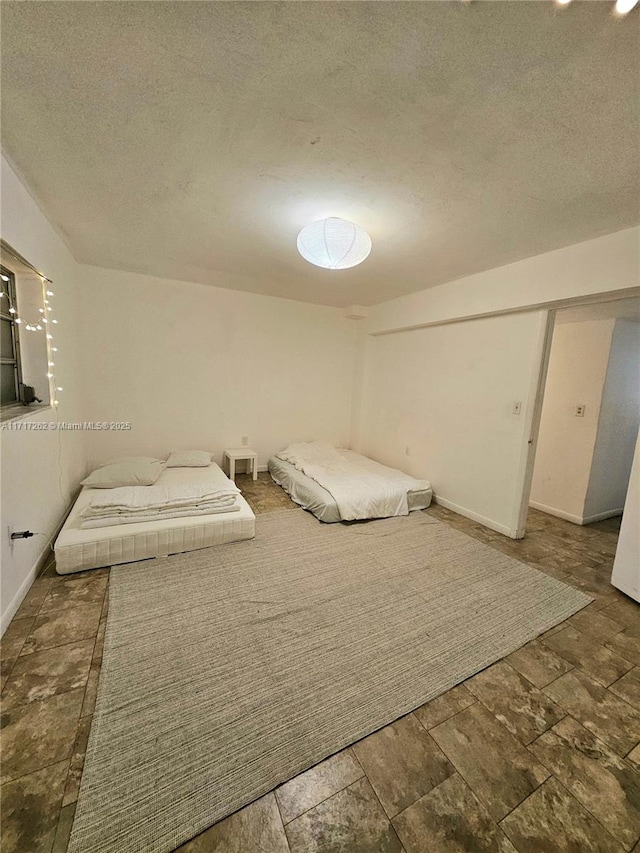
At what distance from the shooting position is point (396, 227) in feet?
7.32

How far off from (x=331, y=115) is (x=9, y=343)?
7.91 ft

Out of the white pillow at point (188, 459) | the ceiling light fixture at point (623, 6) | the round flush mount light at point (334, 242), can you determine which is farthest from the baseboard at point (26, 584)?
the ceiling light fixture at point (623, 6)

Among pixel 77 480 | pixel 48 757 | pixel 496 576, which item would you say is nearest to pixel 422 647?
pixel 496 576

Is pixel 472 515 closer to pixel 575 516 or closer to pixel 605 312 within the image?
pixel 575 516

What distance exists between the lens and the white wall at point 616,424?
3.30 m

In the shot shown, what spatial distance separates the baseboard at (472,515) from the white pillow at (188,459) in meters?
2.76

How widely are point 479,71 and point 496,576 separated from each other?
9.00 ft

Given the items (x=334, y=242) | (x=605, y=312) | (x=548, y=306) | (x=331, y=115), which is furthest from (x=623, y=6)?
(x=605, y=312)

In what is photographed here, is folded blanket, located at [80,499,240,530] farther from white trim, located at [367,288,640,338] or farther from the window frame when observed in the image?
white trim, located at [367,288,640,338]

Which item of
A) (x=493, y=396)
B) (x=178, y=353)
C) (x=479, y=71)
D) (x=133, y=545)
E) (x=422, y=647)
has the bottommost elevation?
(x=422, y=647)

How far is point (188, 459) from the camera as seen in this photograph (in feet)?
12.2

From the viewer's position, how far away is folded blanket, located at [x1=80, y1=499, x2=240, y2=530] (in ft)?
7.49

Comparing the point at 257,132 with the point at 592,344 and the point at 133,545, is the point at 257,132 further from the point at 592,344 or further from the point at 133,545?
the point at 592,344

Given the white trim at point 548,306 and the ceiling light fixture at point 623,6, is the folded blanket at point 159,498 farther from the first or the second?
the ceiling light fixture at point 623,6
